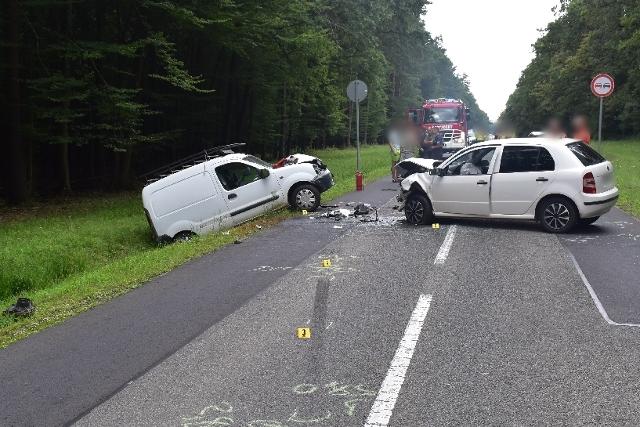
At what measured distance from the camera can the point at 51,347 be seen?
20.2 feet

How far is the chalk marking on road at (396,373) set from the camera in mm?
4316

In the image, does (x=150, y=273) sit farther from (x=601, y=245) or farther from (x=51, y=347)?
(x=601, y=245)

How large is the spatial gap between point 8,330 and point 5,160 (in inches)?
729

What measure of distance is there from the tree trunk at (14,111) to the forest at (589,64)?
30.3 metres

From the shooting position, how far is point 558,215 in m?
11.5

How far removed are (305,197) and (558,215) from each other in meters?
6.23

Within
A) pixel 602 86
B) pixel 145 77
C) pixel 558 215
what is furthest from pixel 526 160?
pixel 145 77

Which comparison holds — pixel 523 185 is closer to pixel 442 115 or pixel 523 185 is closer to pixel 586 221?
pixel 586 221

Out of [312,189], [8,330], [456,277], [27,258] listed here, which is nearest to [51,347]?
[8,330]

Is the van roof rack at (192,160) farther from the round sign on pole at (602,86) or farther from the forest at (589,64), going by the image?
the forest at (589,64)

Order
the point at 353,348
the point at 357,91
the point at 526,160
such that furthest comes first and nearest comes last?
the point at 357,91 → the point at 526,160 → the point at 353,348

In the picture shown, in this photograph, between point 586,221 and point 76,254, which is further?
point 76,254

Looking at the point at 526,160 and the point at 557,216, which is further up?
the point at 526,160

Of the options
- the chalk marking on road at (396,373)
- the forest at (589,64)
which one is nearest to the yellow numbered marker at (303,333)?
the chalk marking on road at (396,373)
